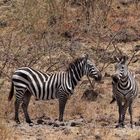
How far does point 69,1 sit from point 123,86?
1280 centimetres

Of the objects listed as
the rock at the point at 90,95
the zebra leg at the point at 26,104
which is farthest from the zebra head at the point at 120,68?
the rock at the point at 90,95

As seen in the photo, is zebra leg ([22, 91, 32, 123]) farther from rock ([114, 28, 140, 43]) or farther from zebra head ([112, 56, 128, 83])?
rock ([114, 28, 140, 43])

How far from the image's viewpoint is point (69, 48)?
1848 cm

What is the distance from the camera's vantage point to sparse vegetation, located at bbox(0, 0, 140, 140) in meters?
11.0

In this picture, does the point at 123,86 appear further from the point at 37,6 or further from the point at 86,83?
the point at 37,6

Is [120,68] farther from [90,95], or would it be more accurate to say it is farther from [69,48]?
[69,48]

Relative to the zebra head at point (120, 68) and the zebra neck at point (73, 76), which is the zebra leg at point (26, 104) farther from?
the zebra head at point (120, 68)

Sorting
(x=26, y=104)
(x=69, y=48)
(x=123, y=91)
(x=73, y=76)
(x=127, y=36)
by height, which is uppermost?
(x=127, y=36)

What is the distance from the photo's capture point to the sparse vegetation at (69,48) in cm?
Answer: 1101

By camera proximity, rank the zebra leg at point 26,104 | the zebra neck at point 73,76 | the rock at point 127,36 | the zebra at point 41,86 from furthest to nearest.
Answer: the rock at point 127,36 → the zebra neck at point 73,76 → the zebra at point 41,86 → the zebra leg at point 26,104

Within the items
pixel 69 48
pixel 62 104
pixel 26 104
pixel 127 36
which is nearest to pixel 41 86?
pixel 26 104

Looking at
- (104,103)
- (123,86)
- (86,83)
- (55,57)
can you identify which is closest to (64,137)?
(123,86)

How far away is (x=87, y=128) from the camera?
1113 cm

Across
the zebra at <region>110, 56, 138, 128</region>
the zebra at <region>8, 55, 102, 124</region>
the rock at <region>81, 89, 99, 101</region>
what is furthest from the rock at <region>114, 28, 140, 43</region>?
Answer: the zebra at <region>110, 56, 138, 128</region>
